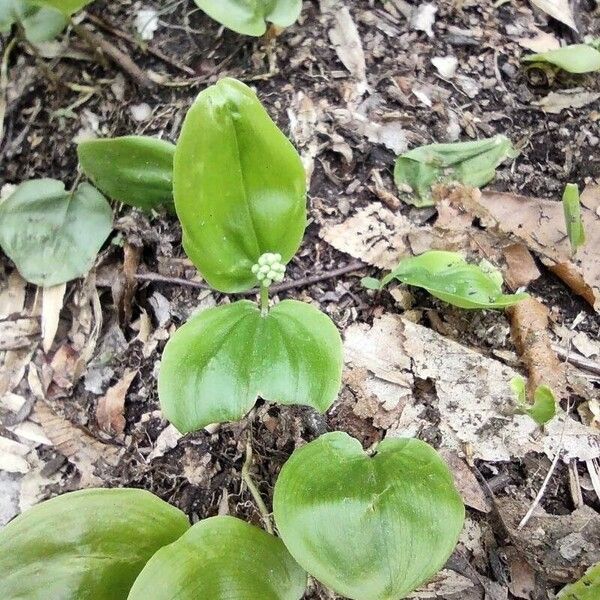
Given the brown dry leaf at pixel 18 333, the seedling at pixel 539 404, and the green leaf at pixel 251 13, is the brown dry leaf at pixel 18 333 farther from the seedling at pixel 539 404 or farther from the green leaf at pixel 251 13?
the seedling at pixel 539 404

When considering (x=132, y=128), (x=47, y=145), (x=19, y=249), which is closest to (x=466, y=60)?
(x=132, y=128)

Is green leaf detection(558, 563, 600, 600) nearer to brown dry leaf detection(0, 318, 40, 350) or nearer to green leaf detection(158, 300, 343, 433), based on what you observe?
green leaf detection(158, 300, 343, 433)

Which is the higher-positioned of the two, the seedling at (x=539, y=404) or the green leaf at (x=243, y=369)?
the green leaf at (x=243, y=369)

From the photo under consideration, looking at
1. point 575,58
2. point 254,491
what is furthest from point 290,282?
point 575,58

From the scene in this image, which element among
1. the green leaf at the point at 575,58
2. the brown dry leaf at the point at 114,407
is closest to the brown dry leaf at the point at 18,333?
the brown dry leaf at the point at 114,407

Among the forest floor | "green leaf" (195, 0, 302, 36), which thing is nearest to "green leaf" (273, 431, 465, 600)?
the forest floor

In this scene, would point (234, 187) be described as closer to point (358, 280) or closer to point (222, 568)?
point (358, 280)
